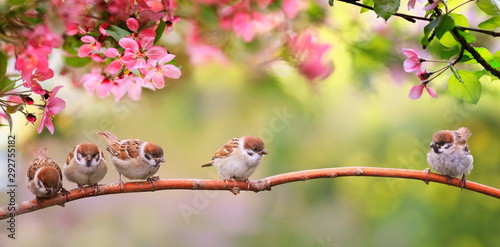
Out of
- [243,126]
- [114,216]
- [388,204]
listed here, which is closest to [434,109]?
[388,204]

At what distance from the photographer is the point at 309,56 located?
1179 mm

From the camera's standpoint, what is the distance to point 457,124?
72.2 inches

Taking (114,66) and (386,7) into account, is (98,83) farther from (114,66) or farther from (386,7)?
(386,7)

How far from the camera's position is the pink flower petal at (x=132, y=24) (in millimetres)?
495

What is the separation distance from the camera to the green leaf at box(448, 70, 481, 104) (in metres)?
0.51

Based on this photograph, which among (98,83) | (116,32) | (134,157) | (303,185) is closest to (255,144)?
(134,157)

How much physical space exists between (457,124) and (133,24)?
1.59m

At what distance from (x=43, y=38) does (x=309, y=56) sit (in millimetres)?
815

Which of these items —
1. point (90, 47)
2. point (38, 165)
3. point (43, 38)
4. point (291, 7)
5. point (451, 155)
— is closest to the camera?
point (43, 38)

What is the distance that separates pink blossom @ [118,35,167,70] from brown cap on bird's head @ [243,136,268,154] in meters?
0.40

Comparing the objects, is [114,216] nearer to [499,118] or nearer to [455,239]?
[455,239]

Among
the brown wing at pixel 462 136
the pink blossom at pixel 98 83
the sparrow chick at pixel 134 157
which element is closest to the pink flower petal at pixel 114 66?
the pink blossom at pixel 98 83

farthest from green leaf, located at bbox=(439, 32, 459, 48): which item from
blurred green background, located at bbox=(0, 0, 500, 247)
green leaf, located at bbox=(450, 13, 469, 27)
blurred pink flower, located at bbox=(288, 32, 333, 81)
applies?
blurred green background, located at bbox=(0, 0, 500, 247)

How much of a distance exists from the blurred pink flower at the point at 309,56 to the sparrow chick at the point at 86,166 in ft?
1.73
